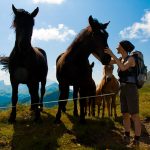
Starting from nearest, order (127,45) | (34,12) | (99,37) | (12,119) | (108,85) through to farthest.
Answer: (127,45) → (99,37) → (34,12) → (12,119) → (108,85)

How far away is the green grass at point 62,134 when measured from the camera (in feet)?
33.2

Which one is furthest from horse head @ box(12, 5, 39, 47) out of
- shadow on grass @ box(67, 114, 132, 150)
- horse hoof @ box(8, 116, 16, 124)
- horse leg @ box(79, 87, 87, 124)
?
shadow on grass @ box(67, 114, 132, 150)

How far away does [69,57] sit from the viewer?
12250 mm

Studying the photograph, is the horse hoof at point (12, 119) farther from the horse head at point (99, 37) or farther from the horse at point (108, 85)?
the horse head at point (99, 37)

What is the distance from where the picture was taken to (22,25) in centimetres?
1198

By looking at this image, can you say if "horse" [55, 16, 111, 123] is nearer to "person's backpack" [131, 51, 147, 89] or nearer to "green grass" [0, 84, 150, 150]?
"green grass" [0, 84, 150, 150]

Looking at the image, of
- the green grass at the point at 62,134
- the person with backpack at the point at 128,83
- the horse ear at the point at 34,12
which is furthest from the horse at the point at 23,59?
the person with backpack at the point at 128,83

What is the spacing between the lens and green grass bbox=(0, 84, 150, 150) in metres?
10.1

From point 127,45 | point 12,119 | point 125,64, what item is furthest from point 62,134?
point 127,45

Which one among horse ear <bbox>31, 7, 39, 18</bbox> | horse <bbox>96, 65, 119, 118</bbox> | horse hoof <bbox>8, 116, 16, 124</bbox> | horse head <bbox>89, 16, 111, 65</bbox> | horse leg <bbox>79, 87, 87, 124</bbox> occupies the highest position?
horse ear <bbox>31, 7, 39, 18</bbox>

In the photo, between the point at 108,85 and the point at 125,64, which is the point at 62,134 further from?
the point at 108,85

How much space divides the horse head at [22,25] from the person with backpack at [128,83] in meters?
3.18

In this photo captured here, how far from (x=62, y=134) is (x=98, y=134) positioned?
3.85 feet

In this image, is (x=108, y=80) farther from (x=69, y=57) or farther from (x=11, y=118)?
(x=11, y=118)
